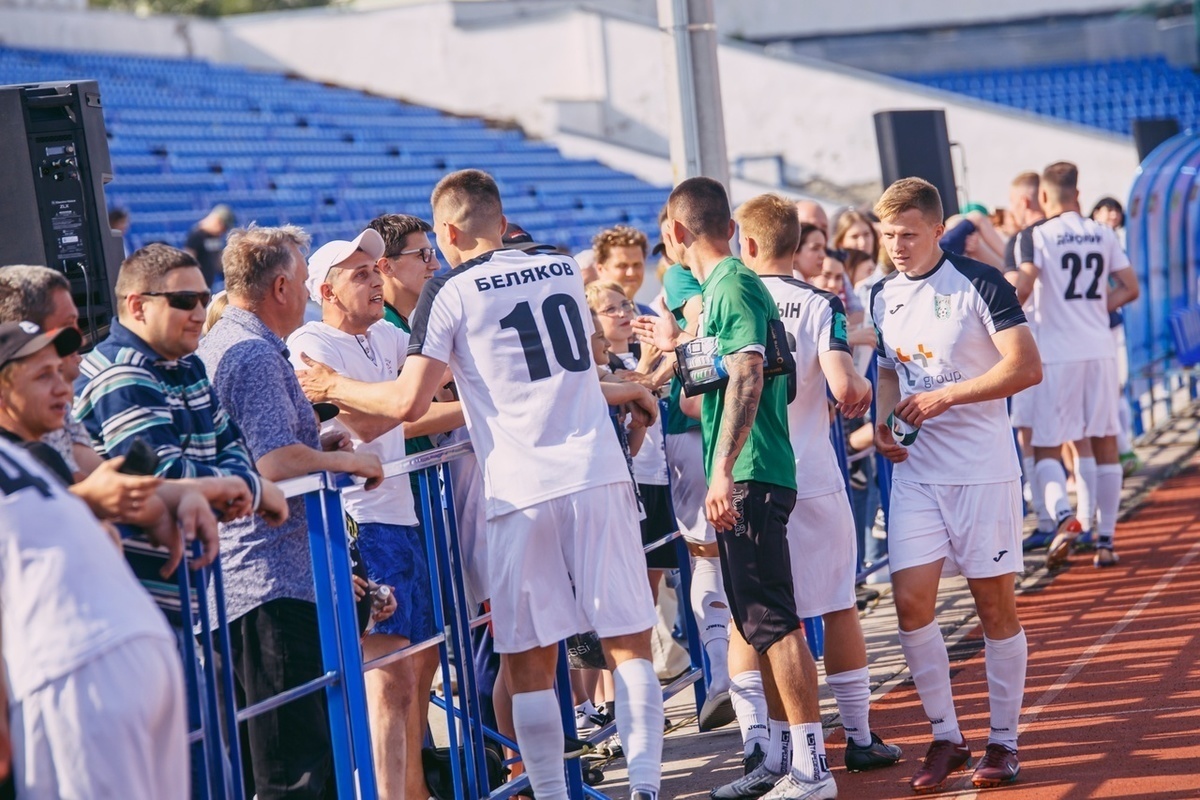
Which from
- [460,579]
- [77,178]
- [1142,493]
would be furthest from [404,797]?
[1142,493]

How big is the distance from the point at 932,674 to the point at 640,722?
1191 millimetres

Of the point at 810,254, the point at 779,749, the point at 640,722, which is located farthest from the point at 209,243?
the point at 640,722

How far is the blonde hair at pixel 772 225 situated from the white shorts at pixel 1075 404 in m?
3.97

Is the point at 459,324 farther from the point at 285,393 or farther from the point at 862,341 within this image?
the point at 862,341

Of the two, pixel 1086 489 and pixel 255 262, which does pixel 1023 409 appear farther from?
pixel 255 262

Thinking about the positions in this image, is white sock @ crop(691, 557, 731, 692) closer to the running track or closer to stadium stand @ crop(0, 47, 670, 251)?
the running track

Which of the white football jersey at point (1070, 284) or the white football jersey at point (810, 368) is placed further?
the white football jersey at point (1070, 284)

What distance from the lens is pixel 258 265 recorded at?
4.37 m

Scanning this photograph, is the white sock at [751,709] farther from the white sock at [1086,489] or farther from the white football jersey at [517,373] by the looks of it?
the white sock at [1086,489]

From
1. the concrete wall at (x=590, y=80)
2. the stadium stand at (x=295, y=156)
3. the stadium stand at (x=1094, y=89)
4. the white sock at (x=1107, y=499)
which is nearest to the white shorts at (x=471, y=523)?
the white sock at (x=1107, y=499)

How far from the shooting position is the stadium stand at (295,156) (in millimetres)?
19312

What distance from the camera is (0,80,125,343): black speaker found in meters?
5.16

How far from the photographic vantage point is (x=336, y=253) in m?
4.86

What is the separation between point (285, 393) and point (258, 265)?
0.45 metres
